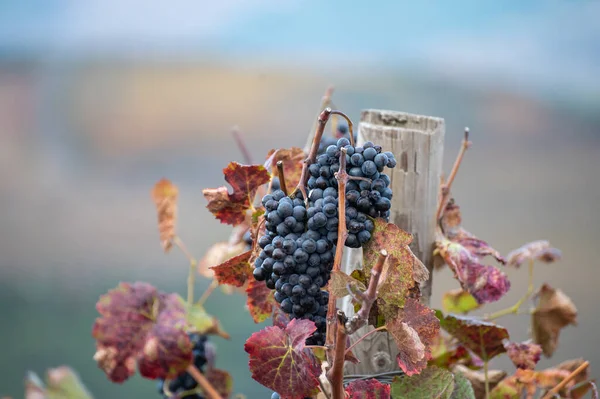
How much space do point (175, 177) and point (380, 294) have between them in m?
2.21

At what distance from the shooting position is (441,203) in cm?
79

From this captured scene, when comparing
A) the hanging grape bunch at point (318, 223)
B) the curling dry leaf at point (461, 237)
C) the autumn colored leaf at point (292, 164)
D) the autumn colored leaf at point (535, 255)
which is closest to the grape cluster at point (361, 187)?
the hanging grape bunch at point (318, 223)

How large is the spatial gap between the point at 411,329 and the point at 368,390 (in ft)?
0.29

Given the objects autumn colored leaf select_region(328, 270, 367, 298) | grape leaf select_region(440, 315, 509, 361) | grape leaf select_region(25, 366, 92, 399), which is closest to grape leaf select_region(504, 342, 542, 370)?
grape leaf select_region(440, 315, 509, 361)

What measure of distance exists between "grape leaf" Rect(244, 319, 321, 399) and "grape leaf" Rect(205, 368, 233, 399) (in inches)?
15.7

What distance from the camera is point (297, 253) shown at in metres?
0.50

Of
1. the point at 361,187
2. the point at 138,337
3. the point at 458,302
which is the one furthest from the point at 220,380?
the point at 361,187

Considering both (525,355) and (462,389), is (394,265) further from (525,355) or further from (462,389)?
(525,355)

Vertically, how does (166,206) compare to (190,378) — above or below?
above

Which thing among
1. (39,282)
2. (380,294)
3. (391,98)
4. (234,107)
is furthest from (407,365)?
(39,282)

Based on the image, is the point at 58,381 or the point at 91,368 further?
the point at 91,368

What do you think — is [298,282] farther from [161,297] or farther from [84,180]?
[84,180]

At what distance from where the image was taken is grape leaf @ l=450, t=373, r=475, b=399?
0.62 m

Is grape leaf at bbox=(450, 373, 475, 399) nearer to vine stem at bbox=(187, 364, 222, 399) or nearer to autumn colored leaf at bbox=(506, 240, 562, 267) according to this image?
autumn colored leaf at bbox=(506, 240, 562, 267)
